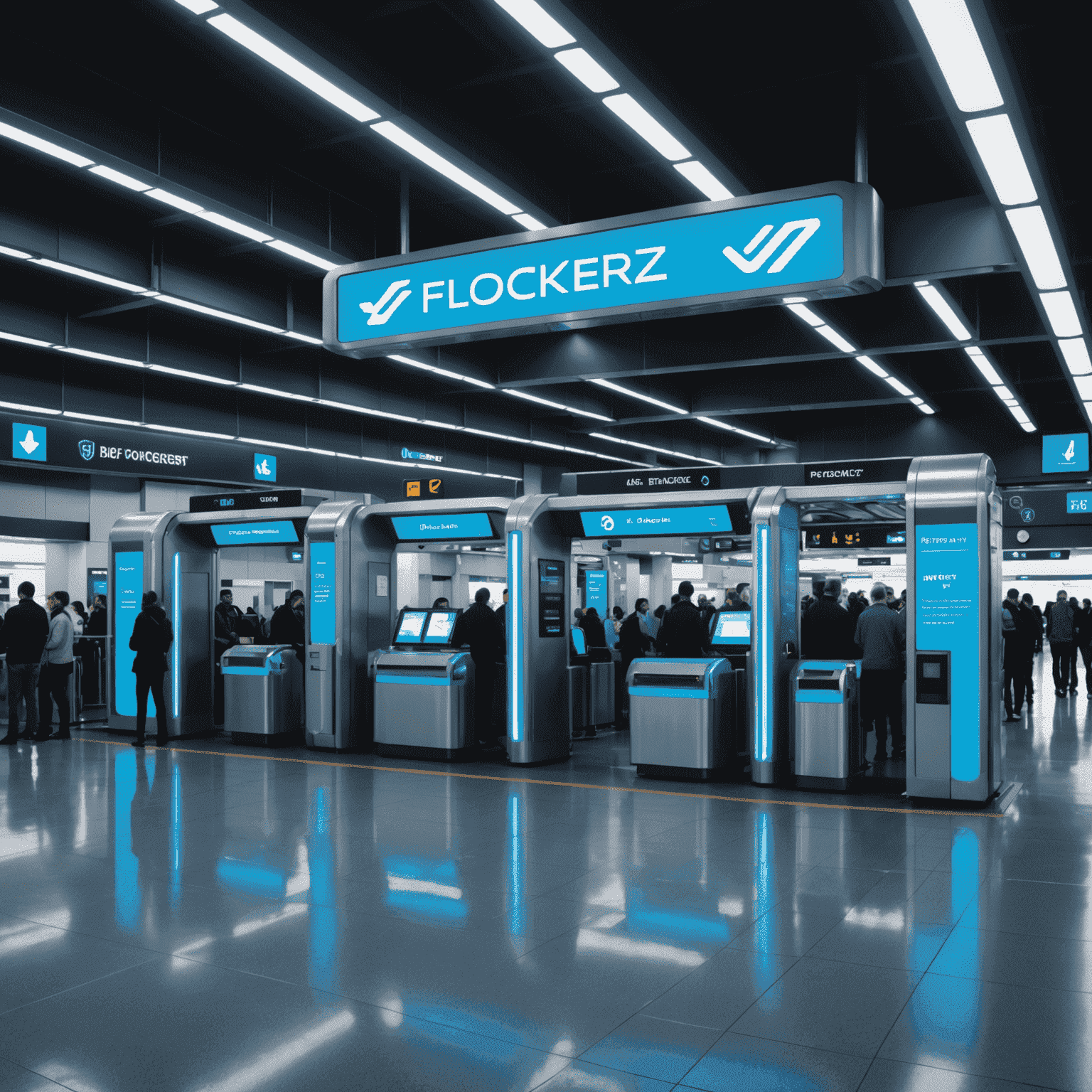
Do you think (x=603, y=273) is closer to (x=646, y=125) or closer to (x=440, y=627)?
(x=646, y=125)

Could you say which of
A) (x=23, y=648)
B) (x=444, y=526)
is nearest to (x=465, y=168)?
(x=444, y=526)

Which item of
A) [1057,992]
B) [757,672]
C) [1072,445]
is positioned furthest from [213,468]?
[1072,445]

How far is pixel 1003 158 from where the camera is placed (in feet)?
15.3

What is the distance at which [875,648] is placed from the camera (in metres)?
8.30

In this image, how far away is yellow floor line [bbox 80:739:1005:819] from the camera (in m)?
6.67

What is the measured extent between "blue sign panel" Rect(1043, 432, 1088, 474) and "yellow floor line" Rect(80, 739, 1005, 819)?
8.41 meters

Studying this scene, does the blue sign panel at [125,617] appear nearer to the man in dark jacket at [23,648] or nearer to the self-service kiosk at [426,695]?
the man in dark jacket at [23,648]

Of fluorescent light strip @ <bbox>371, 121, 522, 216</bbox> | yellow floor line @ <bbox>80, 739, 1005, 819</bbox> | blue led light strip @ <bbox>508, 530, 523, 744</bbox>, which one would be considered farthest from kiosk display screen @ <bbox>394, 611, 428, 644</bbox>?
fluorescent light strip @ <bbox>371, 121, 522, 216</bbox>

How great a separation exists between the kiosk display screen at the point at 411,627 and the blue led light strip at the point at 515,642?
1.12 m

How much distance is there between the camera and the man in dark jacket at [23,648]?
998cm

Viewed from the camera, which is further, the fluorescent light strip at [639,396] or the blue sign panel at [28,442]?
the fluorescent light strip at [639,396]

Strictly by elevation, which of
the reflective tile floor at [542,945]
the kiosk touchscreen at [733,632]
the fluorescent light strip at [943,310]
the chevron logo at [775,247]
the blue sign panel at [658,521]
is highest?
the fluorescent light strip at [943,310]

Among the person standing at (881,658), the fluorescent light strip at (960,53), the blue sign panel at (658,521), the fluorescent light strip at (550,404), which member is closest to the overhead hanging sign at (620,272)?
the fluorescent light strip at (960,53)

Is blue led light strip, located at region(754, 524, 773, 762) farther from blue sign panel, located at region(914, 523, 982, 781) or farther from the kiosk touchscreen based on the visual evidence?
blue sign panel, located at region(914, 523, 982, 781)
